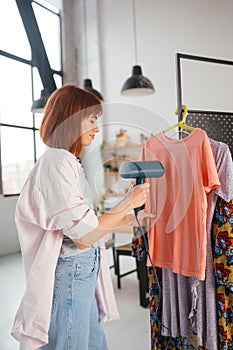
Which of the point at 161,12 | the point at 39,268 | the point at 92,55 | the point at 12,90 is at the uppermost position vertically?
the point at 161,12

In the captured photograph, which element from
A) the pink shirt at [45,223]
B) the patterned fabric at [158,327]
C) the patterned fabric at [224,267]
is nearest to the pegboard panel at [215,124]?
the patterned fabric at [224,267]

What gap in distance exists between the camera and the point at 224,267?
118cm

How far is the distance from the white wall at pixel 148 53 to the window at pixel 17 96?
0.21m

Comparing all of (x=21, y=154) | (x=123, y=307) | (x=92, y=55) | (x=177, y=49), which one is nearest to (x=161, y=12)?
(x=177, y=49)

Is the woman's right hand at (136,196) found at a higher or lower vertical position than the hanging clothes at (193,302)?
higher

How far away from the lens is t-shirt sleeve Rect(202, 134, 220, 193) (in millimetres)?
1142

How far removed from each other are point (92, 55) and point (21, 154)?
6.50 ft

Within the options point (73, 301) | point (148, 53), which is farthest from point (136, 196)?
point (148, 53)

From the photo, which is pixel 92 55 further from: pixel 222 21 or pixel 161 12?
pixel 222 21

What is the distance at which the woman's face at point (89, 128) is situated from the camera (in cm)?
88

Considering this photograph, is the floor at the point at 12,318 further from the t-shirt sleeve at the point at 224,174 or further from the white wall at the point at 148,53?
the t-shirt sleeve at the point at 224,174

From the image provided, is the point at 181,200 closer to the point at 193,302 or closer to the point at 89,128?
the point at 193,302

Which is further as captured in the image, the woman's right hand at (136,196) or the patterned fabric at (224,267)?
the patterned fabric at (224,267)

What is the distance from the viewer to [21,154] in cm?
163
